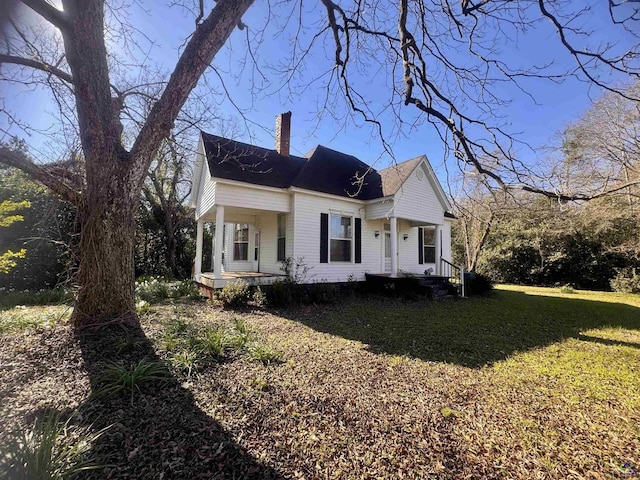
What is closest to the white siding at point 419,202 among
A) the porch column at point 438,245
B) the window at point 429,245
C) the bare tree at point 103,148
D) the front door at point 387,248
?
the porch column at point 438,245

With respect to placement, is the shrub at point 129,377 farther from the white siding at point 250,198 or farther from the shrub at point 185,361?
the white siding at point 250,198

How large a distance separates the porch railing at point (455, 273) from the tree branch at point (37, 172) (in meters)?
12.8

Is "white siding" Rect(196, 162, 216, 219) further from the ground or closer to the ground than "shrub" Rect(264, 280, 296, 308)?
further from the ground

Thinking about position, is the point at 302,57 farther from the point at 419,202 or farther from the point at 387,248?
the point at 387,248

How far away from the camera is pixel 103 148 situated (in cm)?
449

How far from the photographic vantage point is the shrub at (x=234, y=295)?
8.41 meters

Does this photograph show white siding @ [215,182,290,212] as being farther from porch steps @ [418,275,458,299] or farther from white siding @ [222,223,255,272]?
porch steps @ [418,275,458,299]

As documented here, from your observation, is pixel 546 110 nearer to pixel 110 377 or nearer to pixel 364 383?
pixel 364 383

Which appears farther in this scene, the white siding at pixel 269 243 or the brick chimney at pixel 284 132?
the brick chimney at pixel 284 132

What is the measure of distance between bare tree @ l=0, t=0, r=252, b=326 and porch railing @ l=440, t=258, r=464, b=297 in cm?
1194

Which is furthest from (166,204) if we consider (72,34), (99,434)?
(99,434)

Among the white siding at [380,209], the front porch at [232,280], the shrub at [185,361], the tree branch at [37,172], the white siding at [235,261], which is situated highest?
the white siding at [380,209]

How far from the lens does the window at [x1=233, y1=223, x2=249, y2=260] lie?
13.6 meters

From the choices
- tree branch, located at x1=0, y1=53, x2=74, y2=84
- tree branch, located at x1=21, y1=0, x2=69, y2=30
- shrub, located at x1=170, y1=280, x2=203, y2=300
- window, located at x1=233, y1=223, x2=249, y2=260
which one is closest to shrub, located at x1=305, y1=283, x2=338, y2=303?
shrub, located at x1=170, y1=280, x2=203, y2=300
